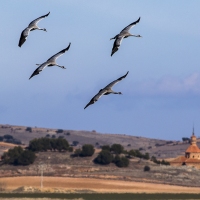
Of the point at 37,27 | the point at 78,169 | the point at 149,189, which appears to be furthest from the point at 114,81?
the point at 78,169

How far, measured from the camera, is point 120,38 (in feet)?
155

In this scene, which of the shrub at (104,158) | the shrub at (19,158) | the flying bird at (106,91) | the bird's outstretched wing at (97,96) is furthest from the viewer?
the shrub at (104,158)

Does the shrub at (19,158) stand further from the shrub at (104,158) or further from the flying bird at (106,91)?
the flying bird at (106,91)

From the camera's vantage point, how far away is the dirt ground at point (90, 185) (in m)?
154

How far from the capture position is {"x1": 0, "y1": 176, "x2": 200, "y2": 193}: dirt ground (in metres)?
154

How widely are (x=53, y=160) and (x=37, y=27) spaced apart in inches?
5815

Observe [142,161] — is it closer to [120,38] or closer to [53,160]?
[53,160]

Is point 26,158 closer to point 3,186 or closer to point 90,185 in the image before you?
point 90,185

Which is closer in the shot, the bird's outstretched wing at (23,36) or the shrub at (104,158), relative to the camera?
the bird's outstretched wing at (23,36)

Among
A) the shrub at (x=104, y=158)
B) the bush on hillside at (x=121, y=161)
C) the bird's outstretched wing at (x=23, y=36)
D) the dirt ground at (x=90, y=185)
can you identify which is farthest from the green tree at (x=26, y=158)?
the bird's outstretched wing at (x=23, y=36)

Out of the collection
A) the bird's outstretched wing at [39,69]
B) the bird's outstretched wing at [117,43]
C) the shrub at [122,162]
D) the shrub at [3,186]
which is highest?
the bird's outstretched wing at [117,43]

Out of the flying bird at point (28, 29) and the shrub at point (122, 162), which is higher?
the flying bird at point (28, 29)

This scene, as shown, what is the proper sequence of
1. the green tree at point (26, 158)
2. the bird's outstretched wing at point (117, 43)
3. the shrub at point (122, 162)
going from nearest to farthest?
1. the bird's outstretched wing at point (117, 43)
2. the green tree at point (26, 158)
3. the shrub at point (122, 162)

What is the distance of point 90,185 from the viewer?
160125 mm
